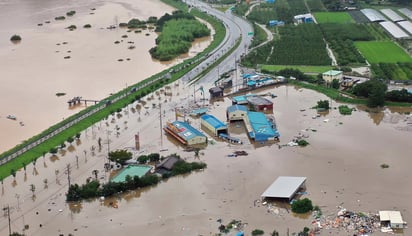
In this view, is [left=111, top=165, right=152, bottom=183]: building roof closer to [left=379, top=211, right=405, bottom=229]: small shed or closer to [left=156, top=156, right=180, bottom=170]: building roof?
[left=156, top=156, right=180, bottom=170]: building roof

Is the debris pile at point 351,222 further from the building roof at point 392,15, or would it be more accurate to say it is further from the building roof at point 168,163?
the building roof at point 392,15

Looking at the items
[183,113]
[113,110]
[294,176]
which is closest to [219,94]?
[183,113]

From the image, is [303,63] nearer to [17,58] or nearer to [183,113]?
[183,113]

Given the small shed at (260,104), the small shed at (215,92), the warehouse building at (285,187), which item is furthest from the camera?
the small shed at (215,92)

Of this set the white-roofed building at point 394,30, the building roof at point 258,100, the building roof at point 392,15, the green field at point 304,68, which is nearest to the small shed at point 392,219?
the building roof at point 258,100

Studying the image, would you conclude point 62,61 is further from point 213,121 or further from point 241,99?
point 213,121
